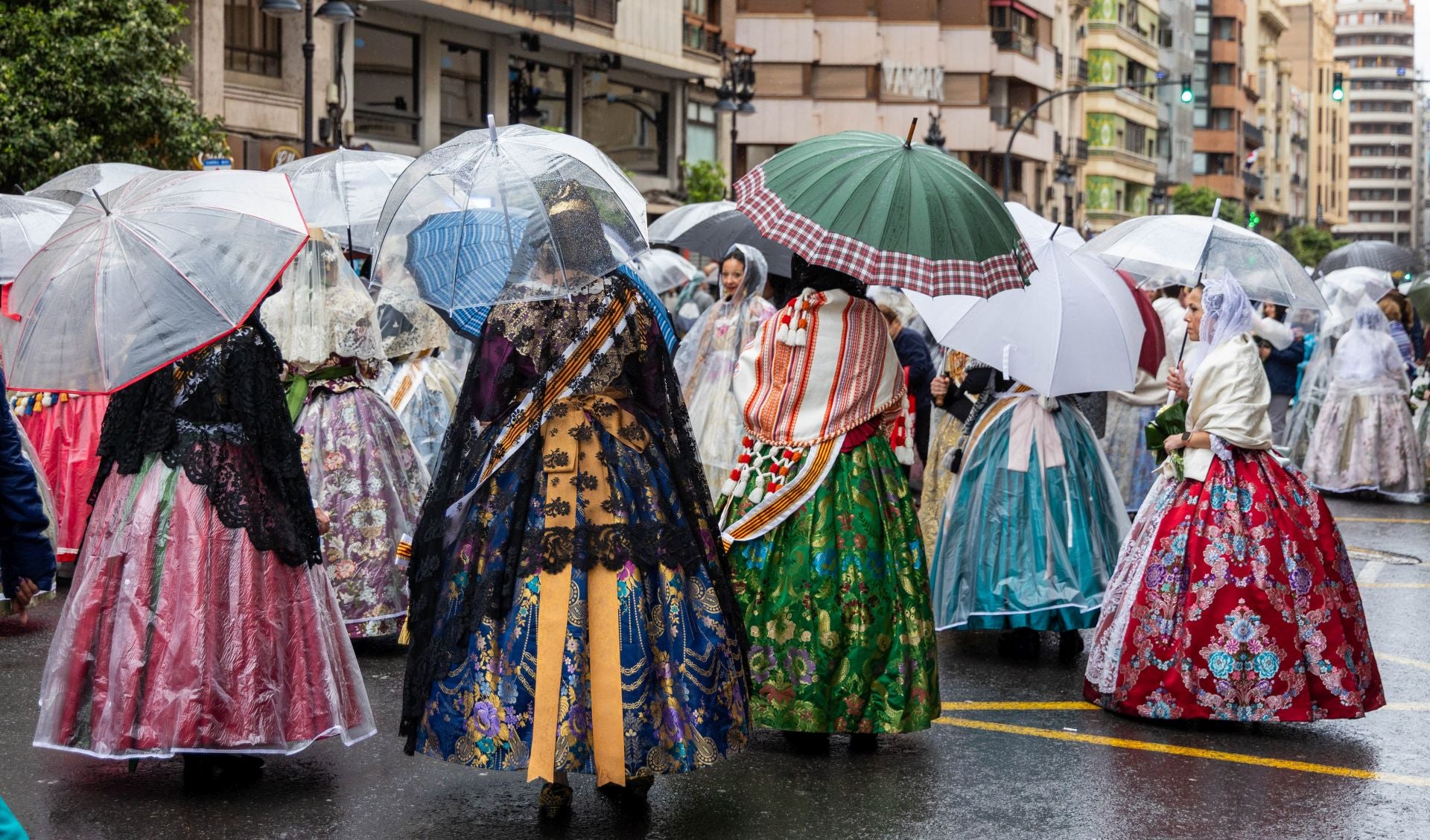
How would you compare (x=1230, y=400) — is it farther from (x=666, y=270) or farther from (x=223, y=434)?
(x=666, y=270)

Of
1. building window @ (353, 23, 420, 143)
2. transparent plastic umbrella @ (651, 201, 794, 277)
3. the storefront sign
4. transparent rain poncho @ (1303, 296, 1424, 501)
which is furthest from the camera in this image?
the storefront sign

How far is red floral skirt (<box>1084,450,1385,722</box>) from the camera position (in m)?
6.75

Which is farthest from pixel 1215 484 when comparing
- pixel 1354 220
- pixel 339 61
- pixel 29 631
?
pixel 1354 220

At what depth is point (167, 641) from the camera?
5.53m

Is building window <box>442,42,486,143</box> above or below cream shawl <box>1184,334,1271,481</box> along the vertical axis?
above

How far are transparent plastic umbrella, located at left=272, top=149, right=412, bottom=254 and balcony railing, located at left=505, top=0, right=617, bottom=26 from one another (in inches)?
840

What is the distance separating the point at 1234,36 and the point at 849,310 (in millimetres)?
92372

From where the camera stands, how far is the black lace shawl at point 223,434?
5633 mm

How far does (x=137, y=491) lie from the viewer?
5.63 m

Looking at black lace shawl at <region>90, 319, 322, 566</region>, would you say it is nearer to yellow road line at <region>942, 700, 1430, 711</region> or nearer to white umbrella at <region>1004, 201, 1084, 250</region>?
yellow road line at <region>942, 700, 1430, 711</region>

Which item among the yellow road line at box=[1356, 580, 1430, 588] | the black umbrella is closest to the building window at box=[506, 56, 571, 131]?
the black umbrella

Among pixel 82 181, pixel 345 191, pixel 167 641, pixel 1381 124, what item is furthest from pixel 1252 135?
pixel 1381 124

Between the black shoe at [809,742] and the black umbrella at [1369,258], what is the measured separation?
1444 centimetres

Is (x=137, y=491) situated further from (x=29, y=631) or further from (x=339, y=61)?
(x=339, y=61)
